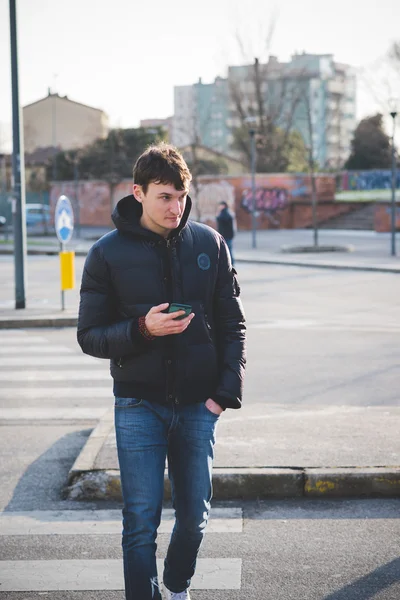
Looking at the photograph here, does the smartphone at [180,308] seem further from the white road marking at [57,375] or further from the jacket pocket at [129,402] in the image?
the white road marking at [57,375]

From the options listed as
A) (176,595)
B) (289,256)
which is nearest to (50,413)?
(176,595)

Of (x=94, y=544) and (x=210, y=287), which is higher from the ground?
(x=210, y=287)

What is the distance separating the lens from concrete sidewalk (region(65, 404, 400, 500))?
18.4 ft

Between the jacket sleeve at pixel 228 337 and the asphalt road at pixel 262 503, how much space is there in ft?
3.59

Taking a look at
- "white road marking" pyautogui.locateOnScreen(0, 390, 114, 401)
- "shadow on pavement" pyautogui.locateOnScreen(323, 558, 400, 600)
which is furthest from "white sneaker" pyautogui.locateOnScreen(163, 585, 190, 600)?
"white road marking" pyautogui.locateOnScreen(0, 390, 114, 401)

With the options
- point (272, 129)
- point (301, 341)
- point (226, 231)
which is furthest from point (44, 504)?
point (272, 129)

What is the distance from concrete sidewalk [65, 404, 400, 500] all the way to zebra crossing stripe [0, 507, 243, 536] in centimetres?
24

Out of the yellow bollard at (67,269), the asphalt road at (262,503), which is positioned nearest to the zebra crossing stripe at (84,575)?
the asphalt road at (262,503)

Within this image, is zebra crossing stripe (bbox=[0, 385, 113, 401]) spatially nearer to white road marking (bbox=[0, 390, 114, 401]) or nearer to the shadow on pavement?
white road marking (bbox=[0, 390, 114, 401])

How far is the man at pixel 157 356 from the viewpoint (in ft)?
11.4

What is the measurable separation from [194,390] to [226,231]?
2081cm

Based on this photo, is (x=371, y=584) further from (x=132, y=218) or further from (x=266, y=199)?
(x=266, y=199)

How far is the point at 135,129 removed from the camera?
64.4 m

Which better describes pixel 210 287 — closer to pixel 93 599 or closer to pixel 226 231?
pixel 93 599
